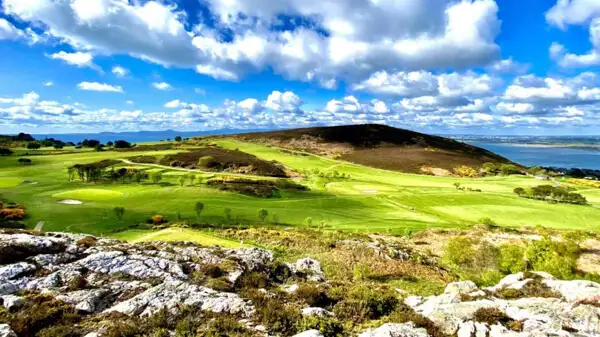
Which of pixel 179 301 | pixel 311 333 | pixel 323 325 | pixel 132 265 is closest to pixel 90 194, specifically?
pixel 132 265

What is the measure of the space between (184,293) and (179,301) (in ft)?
2.68

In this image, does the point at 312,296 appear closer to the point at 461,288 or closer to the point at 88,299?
the point at 461,288

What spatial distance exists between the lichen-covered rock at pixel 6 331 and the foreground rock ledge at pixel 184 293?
28 millimetres

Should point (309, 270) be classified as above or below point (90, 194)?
above

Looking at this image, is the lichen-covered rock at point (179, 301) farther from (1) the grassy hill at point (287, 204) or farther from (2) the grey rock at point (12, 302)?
(1) the grassy hill at point (287, 204)

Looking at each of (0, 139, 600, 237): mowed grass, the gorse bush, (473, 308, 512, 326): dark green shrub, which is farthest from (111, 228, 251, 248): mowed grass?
(473, 308, 512, 326): dark green shrub

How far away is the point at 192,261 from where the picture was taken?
23.9 m

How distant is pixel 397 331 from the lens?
44.8 feet

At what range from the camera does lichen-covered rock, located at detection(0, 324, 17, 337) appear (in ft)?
40.1

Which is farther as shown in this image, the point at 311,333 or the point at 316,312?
the point at 316,312

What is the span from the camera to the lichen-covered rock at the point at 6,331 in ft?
40.1

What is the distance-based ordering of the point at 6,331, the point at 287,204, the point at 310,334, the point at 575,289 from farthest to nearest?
the point at 287,204
the point at 575,289
the point at 310,334
the point at 6,331

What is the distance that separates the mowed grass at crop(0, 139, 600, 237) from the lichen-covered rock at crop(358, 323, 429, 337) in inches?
1774

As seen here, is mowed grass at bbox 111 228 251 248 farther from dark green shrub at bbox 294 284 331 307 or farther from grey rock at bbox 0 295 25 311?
grey rock at bbox 0 295 25 311
